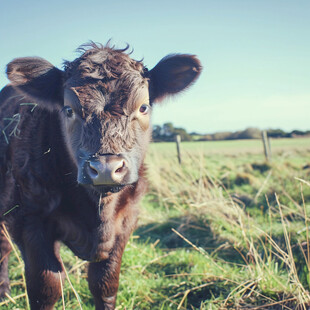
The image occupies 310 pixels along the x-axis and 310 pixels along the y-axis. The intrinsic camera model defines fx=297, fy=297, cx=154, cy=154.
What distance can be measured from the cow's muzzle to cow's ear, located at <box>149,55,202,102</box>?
1.42m

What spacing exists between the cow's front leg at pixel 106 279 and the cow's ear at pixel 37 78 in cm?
162

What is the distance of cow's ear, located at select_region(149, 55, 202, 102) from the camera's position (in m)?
3.33

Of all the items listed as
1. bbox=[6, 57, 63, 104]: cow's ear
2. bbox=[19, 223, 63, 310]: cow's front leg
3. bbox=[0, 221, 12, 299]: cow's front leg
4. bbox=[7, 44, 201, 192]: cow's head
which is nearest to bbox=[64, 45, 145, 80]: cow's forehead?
bbox=[7, 44, 201, 192]: cow's head

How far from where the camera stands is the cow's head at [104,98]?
2.21 metres

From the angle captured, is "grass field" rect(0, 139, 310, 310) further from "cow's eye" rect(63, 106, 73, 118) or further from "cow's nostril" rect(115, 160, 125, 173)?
"cow's eye" rect(63, 106, 73, 118)

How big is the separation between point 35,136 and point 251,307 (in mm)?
2575

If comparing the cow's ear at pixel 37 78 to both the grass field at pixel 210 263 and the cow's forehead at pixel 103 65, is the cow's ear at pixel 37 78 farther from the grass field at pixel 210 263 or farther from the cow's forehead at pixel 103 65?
the grass field at pixel 210 263

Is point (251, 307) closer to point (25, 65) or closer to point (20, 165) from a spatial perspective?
point (20, 165)

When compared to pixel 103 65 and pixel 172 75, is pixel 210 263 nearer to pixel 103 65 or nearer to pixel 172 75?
pixel 172 75

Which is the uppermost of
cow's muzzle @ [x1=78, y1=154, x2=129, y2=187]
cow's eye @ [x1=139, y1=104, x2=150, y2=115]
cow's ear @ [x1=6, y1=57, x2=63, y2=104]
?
cow's ear @ [x1=6, y1=57, x2=63, y2=104]

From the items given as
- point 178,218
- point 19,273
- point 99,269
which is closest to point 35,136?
point 99,269

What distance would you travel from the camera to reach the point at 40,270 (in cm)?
258

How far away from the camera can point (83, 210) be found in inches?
111

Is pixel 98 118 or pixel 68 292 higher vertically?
pixel 98 118
